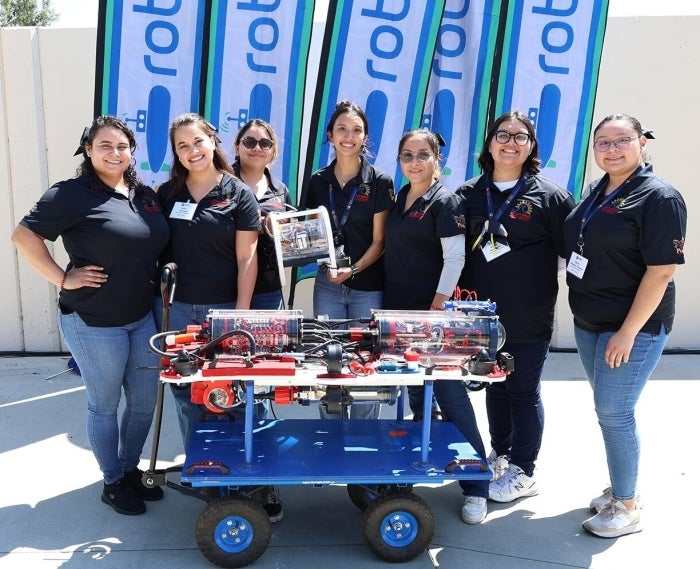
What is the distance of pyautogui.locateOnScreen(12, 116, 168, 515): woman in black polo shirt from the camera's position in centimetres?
309

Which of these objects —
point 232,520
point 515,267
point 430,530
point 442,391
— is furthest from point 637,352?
point 232,520

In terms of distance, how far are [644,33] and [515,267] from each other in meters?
3.90

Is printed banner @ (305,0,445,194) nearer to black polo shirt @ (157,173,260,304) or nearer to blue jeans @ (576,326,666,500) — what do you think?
black polo shirt @ (157,173,260,304)

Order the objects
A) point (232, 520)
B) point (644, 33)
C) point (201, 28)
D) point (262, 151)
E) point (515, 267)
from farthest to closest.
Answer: point (644, 33), point (201, 28), point (262, 151), point (515, 267), point (232, 520)

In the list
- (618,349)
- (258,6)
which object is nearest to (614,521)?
(618,349)

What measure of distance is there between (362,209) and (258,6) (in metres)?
2.66

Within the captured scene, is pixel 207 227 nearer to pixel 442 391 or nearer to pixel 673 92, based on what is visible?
pixel 442 391

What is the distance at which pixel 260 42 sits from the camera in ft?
17.8

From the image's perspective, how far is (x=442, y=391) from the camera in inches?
136

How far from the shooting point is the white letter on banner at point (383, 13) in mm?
5422

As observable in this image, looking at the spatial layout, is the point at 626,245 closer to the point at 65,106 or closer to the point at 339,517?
the point at 339,517

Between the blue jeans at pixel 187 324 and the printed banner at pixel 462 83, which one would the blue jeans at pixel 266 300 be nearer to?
the blue jeans at pixel 187 324

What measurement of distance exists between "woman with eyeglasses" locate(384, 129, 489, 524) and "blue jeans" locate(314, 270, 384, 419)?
227 mm

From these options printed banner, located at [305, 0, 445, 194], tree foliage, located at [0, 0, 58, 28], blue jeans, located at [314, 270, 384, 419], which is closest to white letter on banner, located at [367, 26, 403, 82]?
printed banner, located at [305, 0, 445, 194]
